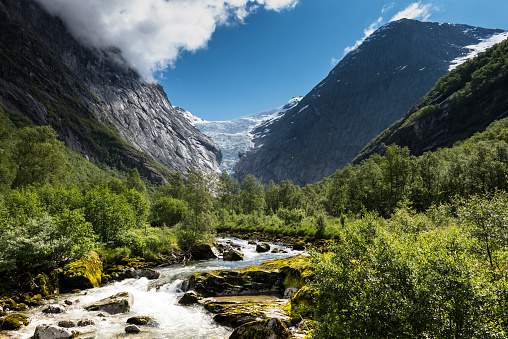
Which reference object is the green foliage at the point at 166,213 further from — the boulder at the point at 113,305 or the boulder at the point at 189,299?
the boulder at the point at 189,299

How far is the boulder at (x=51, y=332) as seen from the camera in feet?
45.9

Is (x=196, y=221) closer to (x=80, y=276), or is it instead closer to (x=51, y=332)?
(x=80, y=276)

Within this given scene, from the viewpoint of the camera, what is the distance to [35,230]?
72.8 feet

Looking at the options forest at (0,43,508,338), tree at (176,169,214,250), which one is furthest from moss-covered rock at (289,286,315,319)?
tree at (176,169,214,250)

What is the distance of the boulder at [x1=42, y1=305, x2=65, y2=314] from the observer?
18.3 meters

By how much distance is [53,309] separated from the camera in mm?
18578

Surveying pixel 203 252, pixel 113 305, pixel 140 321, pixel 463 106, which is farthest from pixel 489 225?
pixel 463 106

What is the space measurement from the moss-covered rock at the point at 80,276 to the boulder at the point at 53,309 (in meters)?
5.29

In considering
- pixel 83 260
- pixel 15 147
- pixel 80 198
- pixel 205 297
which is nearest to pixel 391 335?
pixel 205 297

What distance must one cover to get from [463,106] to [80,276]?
640ft

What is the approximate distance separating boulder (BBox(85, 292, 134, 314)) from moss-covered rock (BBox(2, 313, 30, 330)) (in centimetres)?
393

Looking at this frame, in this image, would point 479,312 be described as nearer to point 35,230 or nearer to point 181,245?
point 35,230

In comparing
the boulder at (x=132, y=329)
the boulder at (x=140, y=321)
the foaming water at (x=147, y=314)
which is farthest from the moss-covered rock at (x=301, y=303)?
the boulder at (x=140, y=321)

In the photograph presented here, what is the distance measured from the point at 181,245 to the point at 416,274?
142ft
